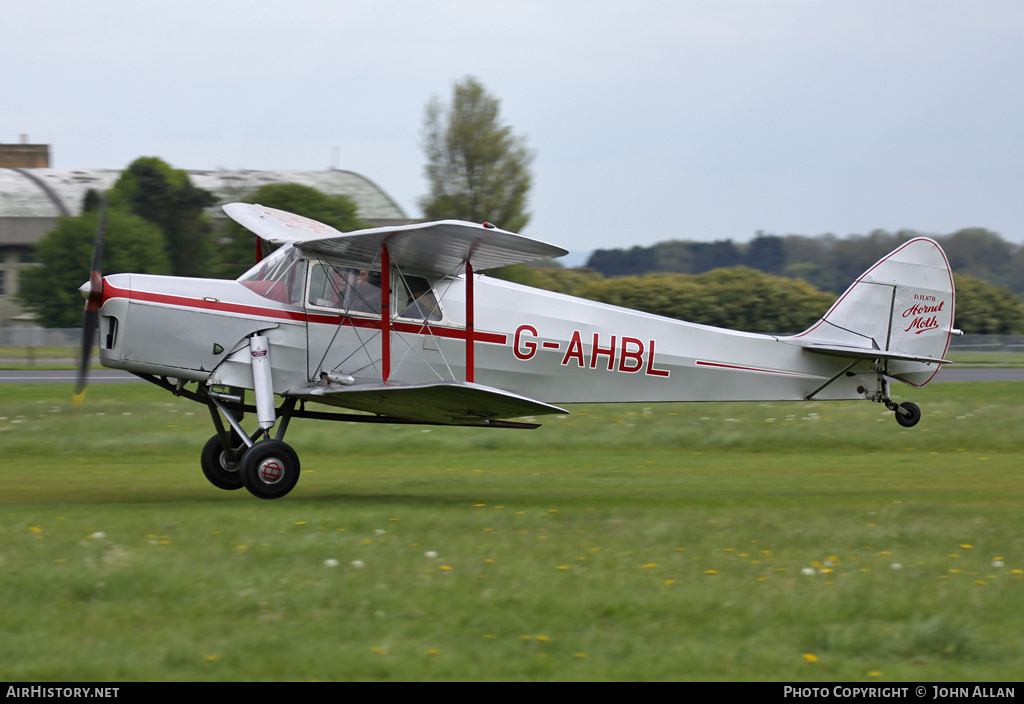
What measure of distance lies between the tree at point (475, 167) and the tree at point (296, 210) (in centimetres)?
455

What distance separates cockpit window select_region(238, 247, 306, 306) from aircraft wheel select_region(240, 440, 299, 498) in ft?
5.33

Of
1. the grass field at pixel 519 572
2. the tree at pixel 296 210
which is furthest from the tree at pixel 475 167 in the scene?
the grass field at pixel 519 572

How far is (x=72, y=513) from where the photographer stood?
9.33m

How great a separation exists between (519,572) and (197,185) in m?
62.5

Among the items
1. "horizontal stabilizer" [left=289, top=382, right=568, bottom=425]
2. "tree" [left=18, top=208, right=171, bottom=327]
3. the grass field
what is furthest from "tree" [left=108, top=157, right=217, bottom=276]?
"horizontal stabilizer" [left=289, top=382, right=568, bottom=425]

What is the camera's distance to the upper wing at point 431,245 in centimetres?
951

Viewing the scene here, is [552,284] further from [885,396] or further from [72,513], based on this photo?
[72,513]

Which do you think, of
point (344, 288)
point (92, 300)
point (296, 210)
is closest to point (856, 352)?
point (344, 288)

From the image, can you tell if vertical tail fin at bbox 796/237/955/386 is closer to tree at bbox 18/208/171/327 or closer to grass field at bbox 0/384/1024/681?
grass field at bbox 0/384/1024/681

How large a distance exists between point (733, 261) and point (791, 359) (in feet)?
304

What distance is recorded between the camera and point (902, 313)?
40.9 feet

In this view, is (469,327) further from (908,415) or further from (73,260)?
(73,260)

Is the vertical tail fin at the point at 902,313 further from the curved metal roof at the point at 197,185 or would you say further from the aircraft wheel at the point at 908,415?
the curved metal roof at the point at 197,185
